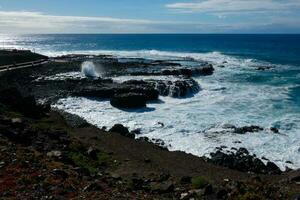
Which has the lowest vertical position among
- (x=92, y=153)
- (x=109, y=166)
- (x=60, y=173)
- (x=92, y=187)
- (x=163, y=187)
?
(x=109, y=166)

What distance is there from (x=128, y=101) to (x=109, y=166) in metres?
19.6

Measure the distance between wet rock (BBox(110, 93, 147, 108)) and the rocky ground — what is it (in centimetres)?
9

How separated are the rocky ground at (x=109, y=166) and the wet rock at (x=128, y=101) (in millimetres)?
87

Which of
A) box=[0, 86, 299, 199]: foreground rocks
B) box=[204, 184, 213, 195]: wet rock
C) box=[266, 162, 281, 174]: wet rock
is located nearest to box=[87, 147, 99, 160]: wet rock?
box=[0, 86, 299, 199]: foreground rocks

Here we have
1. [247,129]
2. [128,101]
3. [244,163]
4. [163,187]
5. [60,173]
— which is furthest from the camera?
[128,101]

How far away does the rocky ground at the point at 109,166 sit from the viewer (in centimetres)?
1352

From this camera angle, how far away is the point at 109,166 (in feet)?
65.5

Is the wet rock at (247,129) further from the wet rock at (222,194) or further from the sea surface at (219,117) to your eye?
the wet rock at (222,194)

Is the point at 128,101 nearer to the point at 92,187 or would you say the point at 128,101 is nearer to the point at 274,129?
the point at 274,129

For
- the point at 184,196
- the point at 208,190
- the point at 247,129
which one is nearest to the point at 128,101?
the point at 247,129

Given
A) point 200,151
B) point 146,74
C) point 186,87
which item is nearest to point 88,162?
point 200,151

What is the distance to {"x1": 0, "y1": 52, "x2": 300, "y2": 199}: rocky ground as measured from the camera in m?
13.5

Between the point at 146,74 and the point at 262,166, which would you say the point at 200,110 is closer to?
the point at 262,166

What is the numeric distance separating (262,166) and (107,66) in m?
48.3
